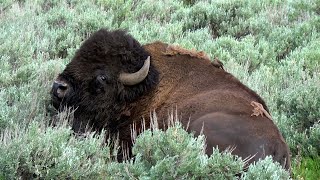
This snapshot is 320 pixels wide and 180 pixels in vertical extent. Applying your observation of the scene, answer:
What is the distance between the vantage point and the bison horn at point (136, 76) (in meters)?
5.83

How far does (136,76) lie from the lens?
5.84m

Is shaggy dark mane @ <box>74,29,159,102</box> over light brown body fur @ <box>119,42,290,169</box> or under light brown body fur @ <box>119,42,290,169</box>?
over

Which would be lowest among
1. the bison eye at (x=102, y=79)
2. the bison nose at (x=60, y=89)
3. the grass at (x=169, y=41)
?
the grass at (x=169, y=41)

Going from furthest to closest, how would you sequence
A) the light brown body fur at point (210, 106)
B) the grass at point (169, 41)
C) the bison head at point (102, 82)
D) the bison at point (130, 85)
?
the bison head at point (102, 82) → the bison at point (130, 85) → the light brown body fur at point (210, 106) → the grass at point (169, 41)

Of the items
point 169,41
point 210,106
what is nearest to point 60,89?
point 210,106

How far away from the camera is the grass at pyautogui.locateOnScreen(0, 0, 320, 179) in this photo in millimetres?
4898

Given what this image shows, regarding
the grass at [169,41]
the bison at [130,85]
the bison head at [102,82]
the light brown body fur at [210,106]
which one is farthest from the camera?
the bison head at [102,82]

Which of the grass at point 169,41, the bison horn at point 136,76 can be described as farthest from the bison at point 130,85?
the grass at point 169,41

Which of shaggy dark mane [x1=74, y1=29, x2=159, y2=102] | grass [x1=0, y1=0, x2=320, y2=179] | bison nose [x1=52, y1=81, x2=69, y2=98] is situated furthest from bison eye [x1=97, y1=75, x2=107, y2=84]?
grass [x1=0, y1=0, x2=320, y2=179]

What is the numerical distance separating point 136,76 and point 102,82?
336 mm

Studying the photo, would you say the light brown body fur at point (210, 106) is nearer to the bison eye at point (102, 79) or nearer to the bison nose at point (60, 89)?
the bison eye at point (102, 79)

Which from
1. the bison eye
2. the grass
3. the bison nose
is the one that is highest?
the bison eye

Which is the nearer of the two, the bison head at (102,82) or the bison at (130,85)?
the bison at (130,85)

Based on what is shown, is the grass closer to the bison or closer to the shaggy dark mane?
the bison
